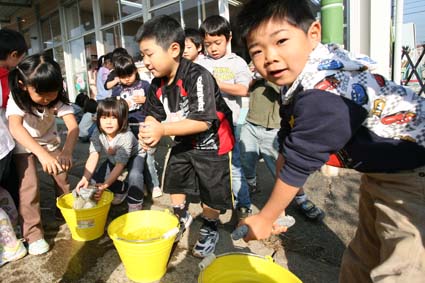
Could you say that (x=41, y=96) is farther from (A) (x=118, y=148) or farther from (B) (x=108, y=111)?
(A) (x=118, y=148)

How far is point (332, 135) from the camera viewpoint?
101cm

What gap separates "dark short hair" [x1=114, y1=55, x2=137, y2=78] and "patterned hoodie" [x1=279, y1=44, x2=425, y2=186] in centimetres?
242

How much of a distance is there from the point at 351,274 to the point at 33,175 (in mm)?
2161

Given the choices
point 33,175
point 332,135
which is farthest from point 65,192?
point 332,135

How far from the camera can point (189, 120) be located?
6.19 feet

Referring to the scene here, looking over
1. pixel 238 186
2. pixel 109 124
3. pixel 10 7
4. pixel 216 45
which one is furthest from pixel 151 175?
pixel 10 7

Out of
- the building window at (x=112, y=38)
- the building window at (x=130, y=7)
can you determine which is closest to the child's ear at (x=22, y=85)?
the building window at (x=130, y=7)

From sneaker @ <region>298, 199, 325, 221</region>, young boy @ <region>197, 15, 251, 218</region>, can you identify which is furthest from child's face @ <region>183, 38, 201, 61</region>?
sneaker @ <region>298, 199, 325, 221</region>

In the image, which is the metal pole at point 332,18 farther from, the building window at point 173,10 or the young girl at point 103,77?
the building window at point 173,10

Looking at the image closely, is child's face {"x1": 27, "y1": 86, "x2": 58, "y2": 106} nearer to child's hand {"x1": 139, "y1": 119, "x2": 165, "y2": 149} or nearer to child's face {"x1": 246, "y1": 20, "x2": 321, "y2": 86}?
child's hand {"x1": 139, "y1": 119, "x2": 165, "y2": 149}

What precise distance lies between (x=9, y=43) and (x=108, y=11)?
22.6 ft

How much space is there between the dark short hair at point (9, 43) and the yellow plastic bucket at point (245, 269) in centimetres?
233

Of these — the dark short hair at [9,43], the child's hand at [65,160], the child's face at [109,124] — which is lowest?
the child's hand at [65,160]

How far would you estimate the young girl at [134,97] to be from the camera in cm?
327
